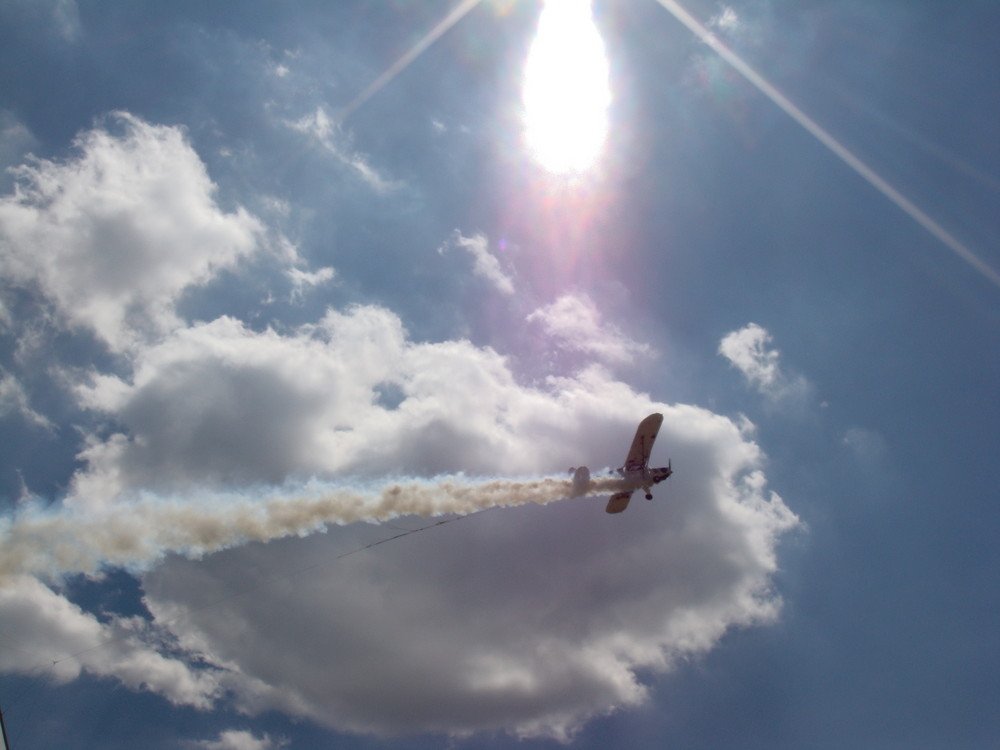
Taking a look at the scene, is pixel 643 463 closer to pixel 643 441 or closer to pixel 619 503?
pixel 643 441

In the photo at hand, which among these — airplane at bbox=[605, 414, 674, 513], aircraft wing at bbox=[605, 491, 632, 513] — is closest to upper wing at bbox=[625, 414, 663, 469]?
airplane at bbox=[605, 414, 674, 513]

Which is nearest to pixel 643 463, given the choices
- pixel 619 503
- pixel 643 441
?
pixel 643 441

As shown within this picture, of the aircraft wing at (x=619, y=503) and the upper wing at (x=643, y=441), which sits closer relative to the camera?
the upper wing at (x=643, y=441)

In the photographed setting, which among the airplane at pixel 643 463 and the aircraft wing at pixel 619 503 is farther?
the aircraft wing at pixel 619 503

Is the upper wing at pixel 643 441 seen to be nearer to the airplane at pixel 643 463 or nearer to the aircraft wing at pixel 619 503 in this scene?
the airplane at pixel 643 463

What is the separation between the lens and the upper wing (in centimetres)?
6034

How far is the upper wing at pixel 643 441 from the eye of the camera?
2376 inches

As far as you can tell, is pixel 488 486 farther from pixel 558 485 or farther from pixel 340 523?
pixel 340 523

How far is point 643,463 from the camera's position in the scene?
2415 inches

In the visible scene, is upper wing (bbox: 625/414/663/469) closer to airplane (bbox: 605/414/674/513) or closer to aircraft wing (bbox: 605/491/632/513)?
airplane (bbox: 605/414/674/513)

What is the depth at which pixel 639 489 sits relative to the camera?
206ft

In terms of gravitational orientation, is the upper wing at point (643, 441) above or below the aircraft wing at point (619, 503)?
above

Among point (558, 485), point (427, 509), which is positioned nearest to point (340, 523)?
point (427, 509)

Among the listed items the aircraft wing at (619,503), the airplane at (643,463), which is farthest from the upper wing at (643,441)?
the aircraft wing at (619,503)
